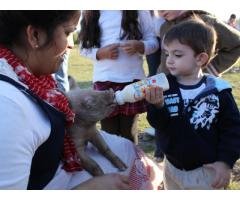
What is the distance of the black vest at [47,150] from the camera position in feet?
5.00

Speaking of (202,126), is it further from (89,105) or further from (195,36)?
(89,105)

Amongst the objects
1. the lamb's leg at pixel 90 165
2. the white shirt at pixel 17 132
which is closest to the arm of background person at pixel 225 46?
the lamb's leg at pixel 90 165

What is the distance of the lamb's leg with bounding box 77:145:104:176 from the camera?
192 centimetres

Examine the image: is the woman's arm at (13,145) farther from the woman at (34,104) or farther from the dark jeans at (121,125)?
the dark jeans at (121,125)

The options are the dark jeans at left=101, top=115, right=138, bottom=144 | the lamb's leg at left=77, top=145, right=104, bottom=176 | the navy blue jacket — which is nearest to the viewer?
the lamb's leg at left=77, top=145, right=104, bottom=176

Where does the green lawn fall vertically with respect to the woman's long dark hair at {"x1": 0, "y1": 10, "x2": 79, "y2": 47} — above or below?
below

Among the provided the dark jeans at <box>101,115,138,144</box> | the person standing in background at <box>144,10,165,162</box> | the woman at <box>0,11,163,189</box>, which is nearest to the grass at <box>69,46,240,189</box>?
the person standing in background at <box>144,10,165,162</box>

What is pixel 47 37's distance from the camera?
1.55 m

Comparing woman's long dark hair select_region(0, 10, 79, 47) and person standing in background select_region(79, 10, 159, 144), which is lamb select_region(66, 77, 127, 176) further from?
person standing in background select_region(79, 10, 159, 144)

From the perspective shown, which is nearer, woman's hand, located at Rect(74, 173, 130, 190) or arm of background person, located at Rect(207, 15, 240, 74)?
woman's hand, located at Rect(74, 173, 130, 190)

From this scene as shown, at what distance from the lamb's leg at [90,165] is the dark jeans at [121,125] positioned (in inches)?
54.1

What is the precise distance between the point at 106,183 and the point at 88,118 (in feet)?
1.17

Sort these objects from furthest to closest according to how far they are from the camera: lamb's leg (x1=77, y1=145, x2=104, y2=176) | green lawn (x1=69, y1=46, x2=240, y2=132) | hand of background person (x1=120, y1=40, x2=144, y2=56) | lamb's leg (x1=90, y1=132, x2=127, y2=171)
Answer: green lawn (x1=69, y1=46, x2=240, y2=132) → hand of background person (x1=120, y1=40, x2=144, y2=56) → lamb's leg (x1=90, y1=132, x2=127, y2=171) → lamb's leg (x1=77, y1=145, x2=104, y2=176)

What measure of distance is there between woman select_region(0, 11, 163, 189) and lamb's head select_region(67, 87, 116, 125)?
0.17m
